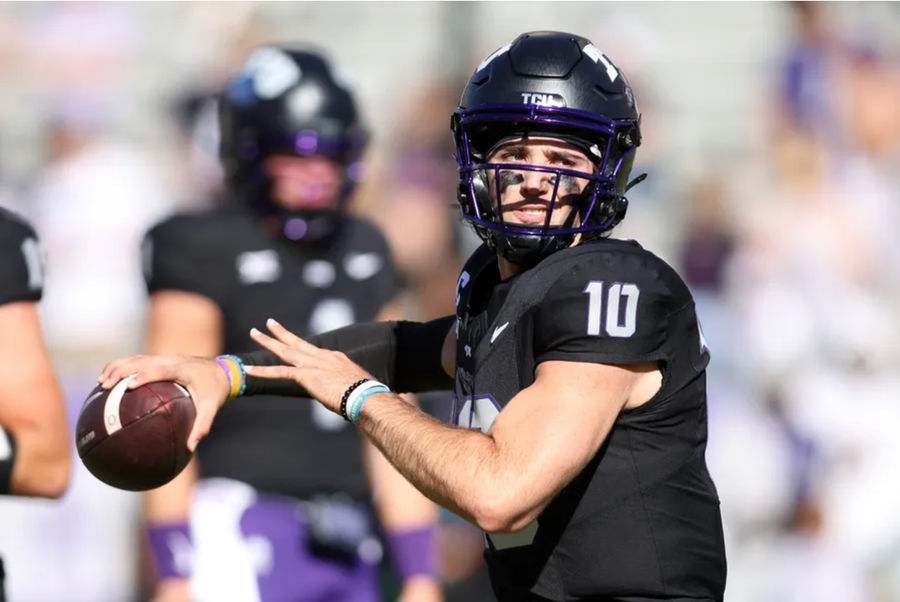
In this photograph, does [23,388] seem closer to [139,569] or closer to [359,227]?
[359,227]

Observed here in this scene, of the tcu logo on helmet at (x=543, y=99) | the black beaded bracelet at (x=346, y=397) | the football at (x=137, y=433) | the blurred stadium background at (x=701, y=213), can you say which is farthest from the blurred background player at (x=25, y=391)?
the blurred stadium background at (x=701, y=213)

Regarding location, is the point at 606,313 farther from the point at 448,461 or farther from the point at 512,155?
the point at 512,155

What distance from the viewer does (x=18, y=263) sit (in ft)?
12.1

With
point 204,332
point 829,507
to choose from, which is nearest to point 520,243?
point 204,332

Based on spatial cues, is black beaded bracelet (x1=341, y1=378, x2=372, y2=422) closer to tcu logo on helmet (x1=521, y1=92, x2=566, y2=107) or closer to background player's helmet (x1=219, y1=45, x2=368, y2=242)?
tcu logo on helmet (x1=521, y1=92, x2=566, y2=107)

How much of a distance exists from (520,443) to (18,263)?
1672 mm

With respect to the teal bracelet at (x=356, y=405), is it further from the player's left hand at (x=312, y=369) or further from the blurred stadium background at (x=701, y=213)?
the blurred stadium background at (x=701, y=213)

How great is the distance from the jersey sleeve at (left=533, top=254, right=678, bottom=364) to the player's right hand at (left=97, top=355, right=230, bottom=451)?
0.78 meters

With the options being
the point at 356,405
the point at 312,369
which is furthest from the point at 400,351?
the point at 356,405

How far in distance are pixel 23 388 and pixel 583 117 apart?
5.34ft

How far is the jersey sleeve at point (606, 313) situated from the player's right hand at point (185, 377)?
78 cm

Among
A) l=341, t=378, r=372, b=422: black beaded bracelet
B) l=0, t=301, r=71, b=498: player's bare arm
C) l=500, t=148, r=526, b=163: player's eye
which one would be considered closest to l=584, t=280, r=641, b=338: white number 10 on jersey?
l=500, t=148, r=526, b=163: player's eye

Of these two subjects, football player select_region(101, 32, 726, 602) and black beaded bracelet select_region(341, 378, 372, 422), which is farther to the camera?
black beaded bracelet select_region(341, 378, 372, 422)

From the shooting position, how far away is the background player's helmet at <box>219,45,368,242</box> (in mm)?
4766
